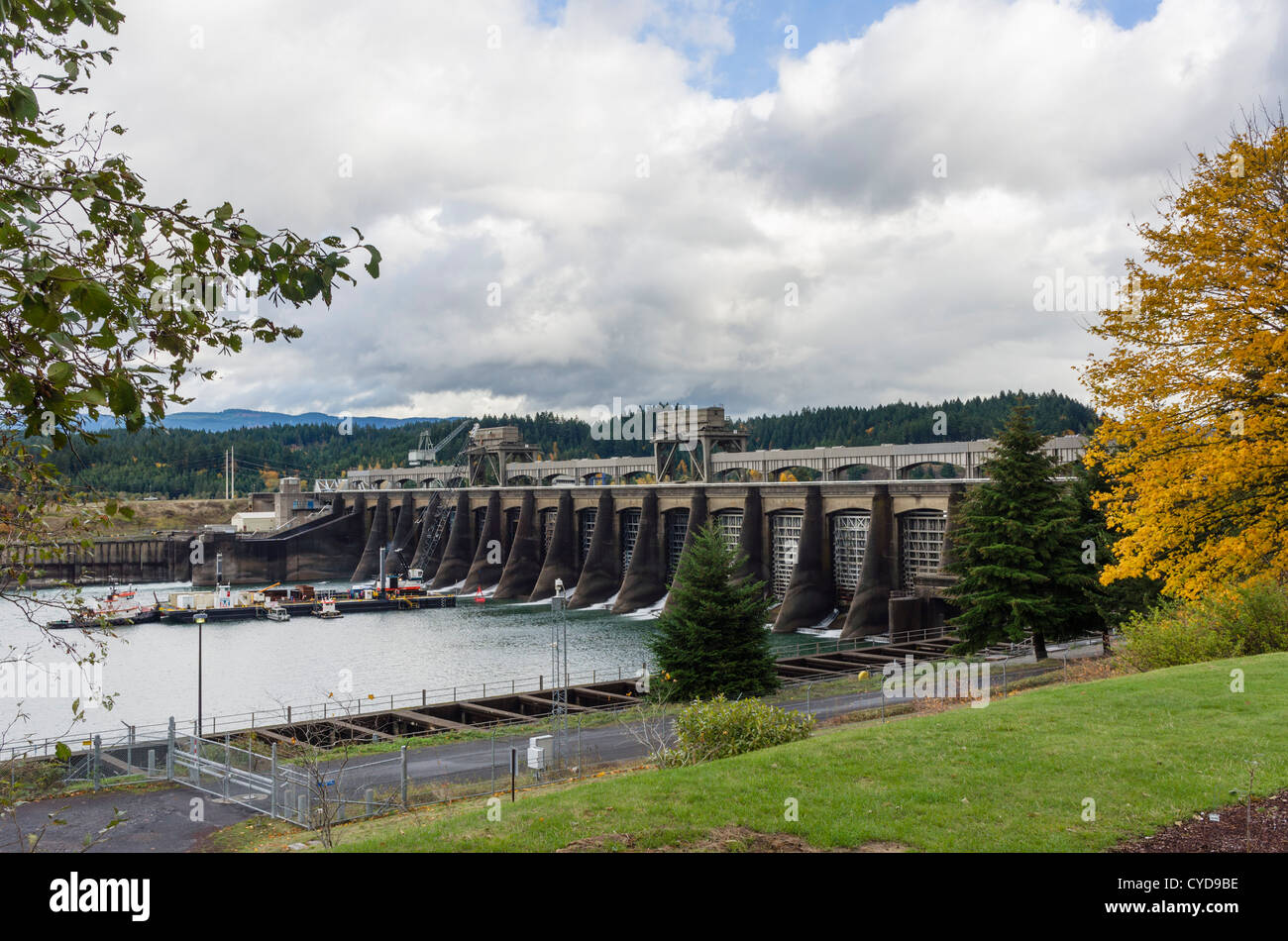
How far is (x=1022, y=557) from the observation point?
32.6 m

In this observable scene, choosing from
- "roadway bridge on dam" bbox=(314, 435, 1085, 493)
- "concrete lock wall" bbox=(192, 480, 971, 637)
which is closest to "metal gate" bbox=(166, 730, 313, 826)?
"concrete lock wall" bbox=(192, 480, 971, 637)

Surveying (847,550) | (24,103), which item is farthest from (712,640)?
(24,103)

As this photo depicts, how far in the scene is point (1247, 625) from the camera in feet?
Answer: 77.0

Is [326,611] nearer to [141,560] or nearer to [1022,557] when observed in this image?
[141,560]

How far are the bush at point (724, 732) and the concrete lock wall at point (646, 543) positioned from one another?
24.7 m

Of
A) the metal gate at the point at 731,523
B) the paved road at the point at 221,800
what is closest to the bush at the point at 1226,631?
the paved road at the point at 221,800

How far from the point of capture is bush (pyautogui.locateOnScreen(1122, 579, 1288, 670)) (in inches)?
911

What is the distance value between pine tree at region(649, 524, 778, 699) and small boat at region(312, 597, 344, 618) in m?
45.0

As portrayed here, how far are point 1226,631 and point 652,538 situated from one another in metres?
50.7

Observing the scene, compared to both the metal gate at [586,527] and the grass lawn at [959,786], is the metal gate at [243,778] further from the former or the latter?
the metal gate at [586,527]

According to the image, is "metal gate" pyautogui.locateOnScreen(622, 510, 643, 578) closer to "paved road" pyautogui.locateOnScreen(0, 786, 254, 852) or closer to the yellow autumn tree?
"paved road" pyautogui.locateOnScreen(0, 786, 254, 852)

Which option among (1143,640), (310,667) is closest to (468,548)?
(310,667)

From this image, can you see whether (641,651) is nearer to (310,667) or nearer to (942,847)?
(310,667)

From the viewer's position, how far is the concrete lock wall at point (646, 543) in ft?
179
